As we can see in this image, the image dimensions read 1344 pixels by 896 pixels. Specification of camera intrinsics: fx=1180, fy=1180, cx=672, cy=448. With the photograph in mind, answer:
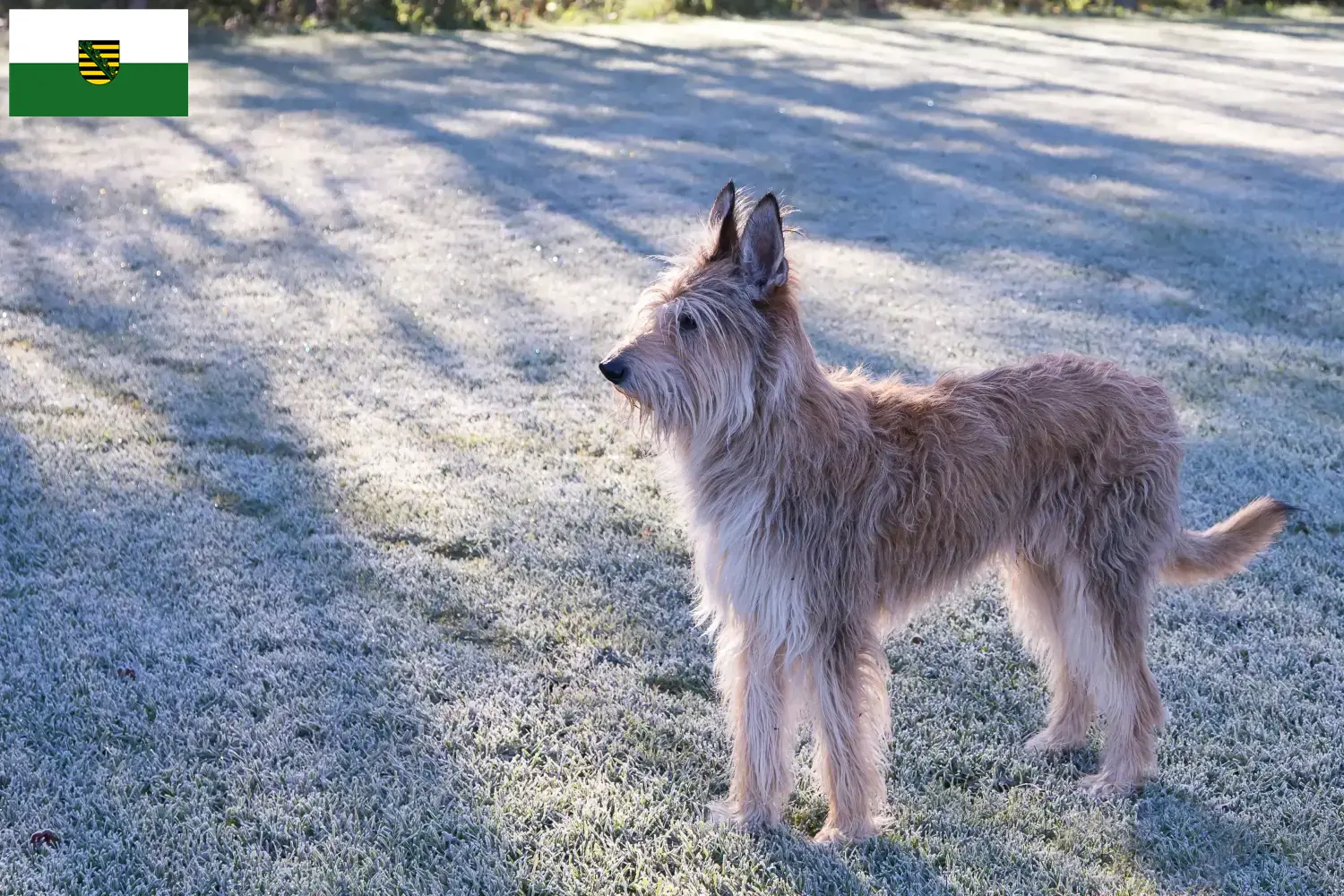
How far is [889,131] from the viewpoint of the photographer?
1450 centimetres

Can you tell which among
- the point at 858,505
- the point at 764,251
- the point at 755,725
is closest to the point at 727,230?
the point at 764,251

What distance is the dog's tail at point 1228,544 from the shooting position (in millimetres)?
3701

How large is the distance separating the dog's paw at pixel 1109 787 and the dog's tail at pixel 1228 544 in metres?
0.65

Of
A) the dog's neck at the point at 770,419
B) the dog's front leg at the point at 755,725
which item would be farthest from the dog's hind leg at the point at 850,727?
the dog's neck at the point at 770,419

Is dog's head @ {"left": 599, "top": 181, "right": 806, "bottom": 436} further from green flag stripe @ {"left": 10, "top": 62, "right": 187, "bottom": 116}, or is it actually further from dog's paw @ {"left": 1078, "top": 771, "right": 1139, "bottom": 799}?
green flag stripe @ {"left": 10, "top": 62, "right": 187, "bottom": 116}

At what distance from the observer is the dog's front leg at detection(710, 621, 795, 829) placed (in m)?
3.37

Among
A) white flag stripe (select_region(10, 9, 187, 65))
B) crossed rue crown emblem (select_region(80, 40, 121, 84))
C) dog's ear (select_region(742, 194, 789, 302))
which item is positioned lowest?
dog's ear (select_region(742, 194, 789, 302))

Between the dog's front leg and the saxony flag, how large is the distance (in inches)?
515

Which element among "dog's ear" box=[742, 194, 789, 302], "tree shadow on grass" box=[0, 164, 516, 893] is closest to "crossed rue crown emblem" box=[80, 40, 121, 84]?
"tree shadow on grass" box=[0, 164, 516, 893]

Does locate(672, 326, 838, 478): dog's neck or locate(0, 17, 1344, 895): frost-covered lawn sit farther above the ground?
locate(672, 326, 838, 478): dog's neck

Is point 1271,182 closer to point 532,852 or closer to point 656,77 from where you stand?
point 656,77

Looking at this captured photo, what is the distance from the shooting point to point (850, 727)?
3.30 metres

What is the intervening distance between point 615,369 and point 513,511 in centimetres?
251

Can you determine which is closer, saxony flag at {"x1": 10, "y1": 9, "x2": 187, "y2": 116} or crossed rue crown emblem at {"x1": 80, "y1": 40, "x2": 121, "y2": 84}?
saxony flag at {"x1": 10, "y1": 9, "x2": 187, "y2": 116}
